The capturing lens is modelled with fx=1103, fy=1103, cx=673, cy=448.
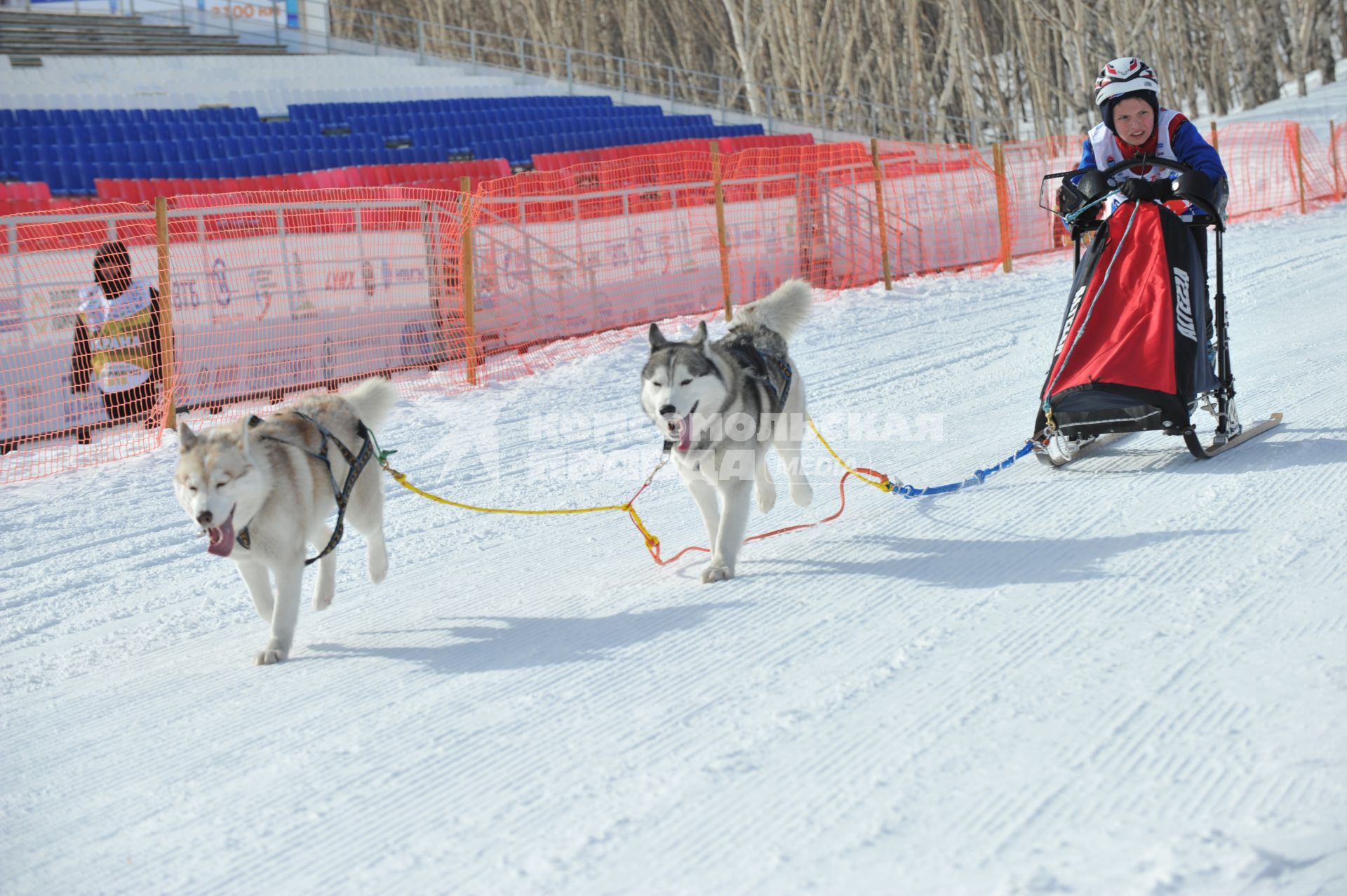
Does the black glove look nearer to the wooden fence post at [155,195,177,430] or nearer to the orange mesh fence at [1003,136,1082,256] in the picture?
the wooden fence post at [155,195,177,430]

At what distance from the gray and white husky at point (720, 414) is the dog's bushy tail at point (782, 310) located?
0.19 meters

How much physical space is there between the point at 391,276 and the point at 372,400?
5.94 metres

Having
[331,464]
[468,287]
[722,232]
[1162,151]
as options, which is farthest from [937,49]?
[331,464]

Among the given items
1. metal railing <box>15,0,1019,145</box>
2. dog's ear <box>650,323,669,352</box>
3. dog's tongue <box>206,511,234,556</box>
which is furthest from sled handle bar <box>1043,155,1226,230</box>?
metal railing <box>15,0,1019,145</box>

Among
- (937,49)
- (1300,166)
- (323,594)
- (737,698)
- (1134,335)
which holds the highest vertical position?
(937,49)

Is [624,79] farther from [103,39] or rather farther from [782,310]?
[782,310]

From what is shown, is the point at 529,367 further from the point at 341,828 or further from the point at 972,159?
the point at 972,159

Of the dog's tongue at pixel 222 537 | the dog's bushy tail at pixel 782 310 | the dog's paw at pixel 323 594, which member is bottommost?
the dog's paw at pixel 323 594

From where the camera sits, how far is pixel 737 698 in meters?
2.97

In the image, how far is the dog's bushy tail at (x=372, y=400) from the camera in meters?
4.30

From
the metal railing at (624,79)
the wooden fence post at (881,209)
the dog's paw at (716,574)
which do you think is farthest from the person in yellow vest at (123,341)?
the metal railing at (624,79)

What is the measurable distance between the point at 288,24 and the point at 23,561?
80.6 ft

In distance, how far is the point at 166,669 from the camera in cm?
A: 369

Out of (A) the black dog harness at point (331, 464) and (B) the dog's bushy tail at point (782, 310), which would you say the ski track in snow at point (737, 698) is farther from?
(B) the dog's bushy tail at point (782, 310)
